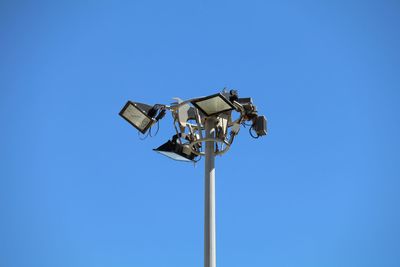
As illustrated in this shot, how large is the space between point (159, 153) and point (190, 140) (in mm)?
544

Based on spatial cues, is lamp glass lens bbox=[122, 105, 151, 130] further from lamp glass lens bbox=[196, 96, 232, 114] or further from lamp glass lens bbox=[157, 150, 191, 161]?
lamp glass lens bbox=[196, 96, 232, 114]

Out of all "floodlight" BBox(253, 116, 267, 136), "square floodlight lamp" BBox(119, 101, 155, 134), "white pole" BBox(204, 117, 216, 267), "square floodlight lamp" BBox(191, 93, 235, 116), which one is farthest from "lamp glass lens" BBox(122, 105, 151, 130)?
"floodlight" BBox(253, 116, 267, 136)

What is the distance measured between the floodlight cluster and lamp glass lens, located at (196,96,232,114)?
0.97 feet

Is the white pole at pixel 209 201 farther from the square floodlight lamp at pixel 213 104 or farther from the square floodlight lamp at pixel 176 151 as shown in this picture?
the square floodlight lamp at pixel 176 151

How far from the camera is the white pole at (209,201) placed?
24.8 feet

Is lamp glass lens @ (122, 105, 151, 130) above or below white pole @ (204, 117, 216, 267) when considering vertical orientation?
above

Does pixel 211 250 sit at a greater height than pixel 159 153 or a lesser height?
lesser

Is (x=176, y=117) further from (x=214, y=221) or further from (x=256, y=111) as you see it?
(x=214, y=221)

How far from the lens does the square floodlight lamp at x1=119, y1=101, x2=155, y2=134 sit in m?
8.48

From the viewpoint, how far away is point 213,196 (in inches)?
313

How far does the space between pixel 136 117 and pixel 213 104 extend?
1430 mm

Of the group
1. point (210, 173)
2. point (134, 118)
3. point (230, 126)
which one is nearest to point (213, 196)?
point (210, 173)

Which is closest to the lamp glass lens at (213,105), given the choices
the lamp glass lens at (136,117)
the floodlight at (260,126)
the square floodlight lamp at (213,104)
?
the square floodlight lamp at (213,104)

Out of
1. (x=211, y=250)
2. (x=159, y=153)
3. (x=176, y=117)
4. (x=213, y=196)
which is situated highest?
(x=176, y=117)
